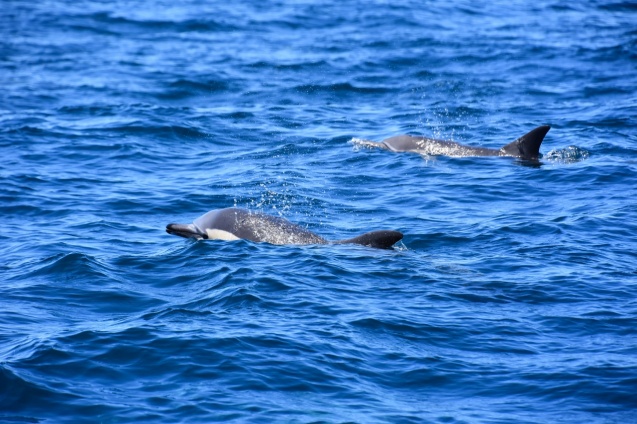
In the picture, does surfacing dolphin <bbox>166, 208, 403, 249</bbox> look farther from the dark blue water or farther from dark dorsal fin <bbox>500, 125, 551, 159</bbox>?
dark dorsal fin <bbox>500, 125, 551, 159</bbox>

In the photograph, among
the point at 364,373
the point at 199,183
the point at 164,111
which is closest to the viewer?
the point at 364,373

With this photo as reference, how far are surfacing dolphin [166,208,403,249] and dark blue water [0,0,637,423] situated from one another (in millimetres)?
274

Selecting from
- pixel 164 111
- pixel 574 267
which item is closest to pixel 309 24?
pixel 164 111

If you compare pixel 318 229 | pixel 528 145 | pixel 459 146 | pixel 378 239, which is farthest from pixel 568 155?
pixel 378 239

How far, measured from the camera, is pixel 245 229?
51.0ft

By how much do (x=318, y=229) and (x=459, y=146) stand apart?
672cm

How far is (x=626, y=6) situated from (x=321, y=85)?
766 inches

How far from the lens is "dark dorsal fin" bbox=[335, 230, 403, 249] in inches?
558

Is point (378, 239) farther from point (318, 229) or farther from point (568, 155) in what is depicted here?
point (568, 155)

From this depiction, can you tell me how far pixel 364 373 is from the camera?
10781 millimetres

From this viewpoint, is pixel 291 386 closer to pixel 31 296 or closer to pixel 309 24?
pixel 31 296

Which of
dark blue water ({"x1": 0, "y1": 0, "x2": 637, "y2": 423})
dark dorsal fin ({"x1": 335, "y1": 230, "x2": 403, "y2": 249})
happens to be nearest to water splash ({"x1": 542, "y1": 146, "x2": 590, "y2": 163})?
dark blue water ({"x1": 0, "y1": 0, "x2": 637, "y2": 423})

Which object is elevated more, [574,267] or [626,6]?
[626,6]

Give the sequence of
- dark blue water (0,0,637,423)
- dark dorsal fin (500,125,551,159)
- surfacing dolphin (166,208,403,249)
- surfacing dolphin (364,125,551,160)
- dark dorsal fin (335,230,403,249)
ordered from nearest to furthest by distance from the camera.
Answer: dark blue water (0,0,637,423) < dark dorsal fin (335,230,403,249) < surfacing dolphin (166,208,403,249) < dark dorsal fin (500,125,551,159) < surfacing dolphin (364,125,551,160)
